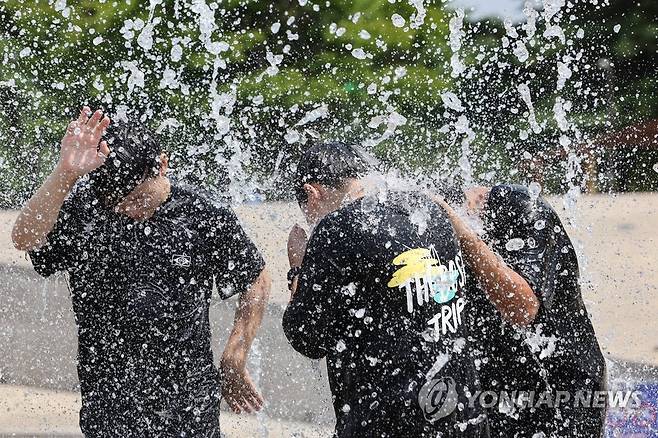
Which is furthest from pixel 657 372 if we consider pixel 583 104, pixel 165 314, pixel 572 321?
pixel 583 104

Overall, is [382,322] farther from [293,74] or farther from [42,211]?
[293,74]

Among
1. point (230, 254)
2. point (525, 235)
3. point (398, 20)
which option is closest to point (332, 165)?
point (525, 235)

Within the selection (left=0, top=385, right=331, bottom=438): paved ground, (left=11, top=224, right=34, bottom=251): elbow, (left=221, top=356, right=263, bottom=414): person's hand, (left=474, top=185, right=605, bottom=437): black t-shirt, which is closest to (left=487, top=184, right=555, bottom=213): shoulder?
(left=474, top=185, right=605, bottom=437): black t-shirt

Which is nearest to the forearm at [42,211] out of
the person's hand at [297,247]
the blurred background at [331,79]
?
the person's hand at [297,247]

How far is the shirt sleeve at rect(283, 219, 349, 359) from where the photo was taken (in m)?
2.61

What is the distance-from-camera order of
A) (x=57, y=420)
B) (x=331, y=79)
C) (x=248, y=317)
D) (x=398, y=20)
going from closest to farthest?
(x=248, y=317) < (x=57, y=420) < (x=331, y=79) < (x=398, y=20)

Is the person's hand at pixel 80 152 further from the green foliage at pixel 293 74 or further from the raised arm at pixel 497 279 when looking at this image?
the green foliage at pixel 293 74

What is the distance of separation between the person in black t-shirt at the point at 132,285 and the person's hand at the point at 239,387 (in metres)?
0.09

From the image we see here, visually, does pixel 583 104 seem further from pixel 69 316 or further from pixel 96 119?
pixel 96 119

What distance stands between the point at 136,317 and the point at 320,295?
101 centimetres

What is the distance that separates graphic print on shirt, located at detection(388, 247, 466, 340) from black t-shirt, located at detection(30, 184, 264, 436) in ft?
3.57

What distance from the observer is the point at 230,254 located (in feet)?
11.9

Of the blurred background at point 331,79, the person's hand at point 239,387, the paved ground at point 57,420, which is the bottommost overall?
the paved ground at point 57,420

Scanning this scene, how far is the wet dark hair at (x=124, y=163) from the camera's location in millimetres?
3357
